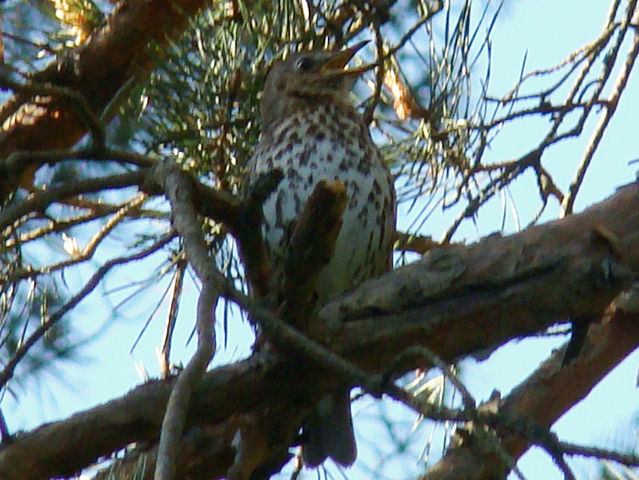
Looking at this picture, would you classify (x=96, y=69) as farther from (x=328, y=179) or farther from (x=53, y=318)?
(x=53, y=318)

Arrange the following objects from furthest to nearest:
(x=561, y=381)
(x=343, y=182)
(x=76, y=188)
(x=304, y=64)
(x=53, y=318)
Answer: (x=304, y=64), (x=343, y=182), (x=561, y=381), (x=53, y=318), (x=76, y=188)

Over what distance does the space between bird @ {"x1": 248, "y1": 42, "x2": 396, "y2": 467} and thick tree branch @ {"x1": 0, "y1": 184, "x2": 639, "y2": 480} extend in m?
0.74

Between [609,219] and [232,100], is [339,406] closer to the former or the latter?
[232,100]

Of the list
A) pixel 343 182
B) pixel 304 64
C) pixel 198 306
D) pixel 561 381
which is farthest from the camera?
pixel 304 64

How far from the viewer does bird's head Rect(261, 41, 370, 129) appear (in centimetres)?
315

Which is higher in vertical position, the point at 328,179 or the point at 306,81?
the point at 306,81

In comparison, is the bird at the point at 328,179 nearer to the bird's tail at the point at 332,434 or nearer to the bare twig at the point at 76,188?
the bird's tail at the point at 332,434

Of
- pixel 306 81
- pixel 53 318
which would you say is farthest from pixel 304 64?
pixel 53 318

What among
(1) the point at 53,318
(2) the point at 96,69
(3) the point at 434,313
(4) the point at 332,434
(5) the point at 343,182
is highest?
(2) the point at 96,69

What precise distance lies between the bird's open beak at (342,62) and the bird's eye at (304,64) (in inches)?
1.8

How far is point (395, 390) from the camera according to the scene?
1.66 meters

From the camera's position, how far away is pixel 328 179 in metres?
3.00

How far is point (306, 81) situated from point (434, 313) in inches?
50.9

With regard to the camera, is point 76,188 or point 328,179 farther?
point 328,179
